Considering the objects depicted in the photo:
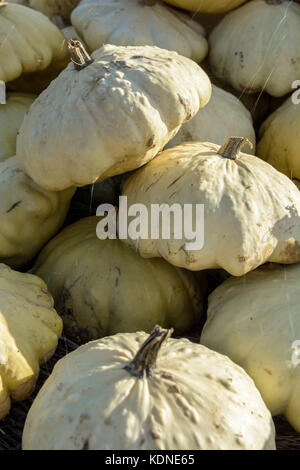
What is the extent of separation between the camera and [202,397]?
1.27m

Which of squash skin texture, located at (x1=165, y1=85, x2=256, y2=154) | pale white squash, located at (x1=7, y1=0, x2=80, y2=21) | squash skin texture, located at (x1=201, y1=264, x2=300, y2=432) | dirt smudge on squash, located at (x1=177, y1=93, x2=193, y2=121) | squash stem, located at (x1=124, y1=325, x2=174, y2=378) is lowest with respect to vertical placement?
squash skin texture, located at (x1=201, y1=264, x2=300, y2=432)

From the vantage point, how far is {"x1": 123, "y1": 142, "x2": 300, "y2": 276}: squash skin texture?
1.58 metres

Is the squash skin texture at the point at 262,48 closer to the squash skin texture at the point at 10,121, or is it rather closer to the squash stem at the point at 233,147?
the squash stem at the point at 233,147

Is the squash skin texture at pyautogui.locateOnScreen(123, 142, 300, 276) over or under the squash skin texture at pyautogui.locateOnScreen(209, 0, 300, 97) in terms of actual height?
under

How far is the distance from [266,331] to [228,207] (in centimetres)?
32

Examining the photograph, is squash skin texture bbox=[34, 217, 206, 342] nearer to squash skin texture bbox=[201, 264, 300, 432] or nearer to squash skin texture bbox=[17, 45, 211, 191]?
squash skin texture bbox=[201, 264, 300, 432]

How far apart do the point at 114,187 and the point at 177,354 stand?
1.06 metres

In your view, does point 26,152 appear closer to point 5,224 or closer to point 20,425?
point 5,224

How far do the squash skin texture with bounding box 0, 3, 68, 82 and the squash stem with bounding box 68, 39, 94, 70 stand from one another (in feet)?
1.66

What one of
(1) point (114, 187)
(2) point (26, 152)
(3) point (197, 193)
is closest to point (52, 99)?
(2) point (26, 152)

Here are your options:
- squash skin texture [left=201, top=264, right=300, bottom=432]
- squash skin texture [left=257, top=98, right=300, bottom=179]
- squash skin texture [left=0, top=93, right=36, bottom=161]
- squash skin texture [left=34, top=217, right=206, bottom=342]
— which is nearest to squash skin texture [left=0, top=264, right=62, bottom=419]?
squash skin texture [left=34, top=217, right=206, bottom=342]

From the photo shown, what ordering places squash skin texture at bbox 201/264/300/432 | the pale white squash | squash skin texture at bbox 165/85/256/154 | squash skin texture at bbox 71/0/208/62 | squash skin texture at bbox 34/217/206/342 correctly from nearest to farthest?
squash skin texture at bbox 201/264/300/432 → squash skin texture at bbox 34/217/206/342 → squash skin texture at bbox 165/85/256/154 → squash skin texture at bbox 71/0/208/62 → the pale white squash

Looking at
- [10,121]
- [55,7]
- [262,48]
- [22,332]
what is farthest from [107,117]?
[55,7]

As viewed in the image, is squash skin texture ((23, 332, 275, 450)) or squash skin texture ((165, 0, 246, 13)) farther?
squash skin texture ((165, 0, 246, 13))
